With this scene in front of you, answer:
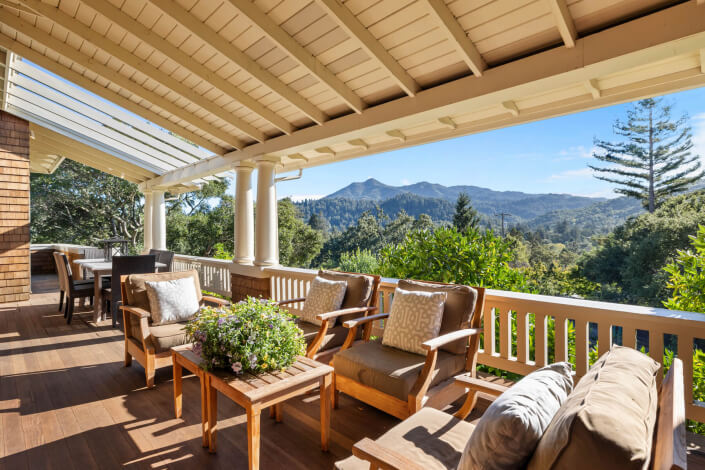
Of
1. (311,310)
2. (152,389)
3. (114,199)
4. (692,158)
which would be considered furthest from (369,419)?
(692,158)

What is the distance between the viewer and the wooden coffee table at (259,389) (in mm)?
1927

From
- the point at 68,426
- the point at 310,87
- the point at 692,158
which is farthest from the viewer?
the point at 692,158

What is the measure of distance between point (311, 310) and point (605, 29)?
293 cm

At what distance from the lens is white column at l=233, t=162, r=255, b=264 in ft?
18.7

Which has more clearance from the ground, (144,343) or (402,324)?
(402,324)

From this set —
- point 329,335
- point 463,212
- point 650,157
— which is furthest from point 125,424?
point 463,212

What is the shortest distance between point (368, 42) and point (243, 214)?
3577mm

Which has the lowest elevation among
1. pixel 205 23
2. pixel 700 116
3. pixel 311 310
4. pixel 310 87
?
pixel 311 310

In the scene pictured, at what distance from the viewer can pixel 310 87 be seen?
379 cm

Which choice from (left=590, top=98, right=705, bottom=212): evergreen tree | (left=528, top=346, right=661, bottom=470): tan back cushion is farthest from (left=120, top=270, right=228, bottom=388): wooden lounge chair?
(left=590, top=98, right=705, bottom=212): evergreen tree

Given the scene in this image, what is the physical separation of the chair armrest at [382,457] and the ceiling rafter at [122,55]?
416cm

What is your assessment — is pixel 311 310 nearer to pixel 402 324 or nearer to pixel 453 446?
pixel 402 324

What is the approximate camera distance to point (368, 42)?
9.27 feet

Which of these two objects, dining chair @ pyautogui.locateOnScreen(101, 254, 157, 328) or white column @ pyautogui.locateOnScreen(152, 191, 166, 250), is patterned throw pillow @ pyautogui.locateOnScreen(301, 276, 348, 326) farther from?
white column @ pyautogui.locateOnScreen(152, 191, 166, 250)
